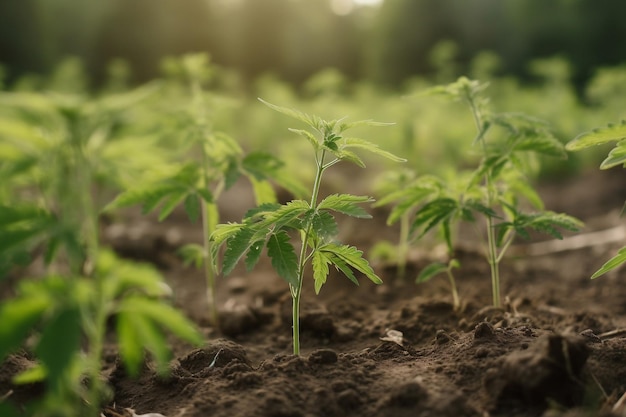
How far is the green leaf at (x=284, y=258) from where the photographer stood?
2.22m

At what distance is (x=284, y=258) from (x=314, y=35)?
23.6 m

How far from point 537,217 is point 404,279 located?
4.90 feet

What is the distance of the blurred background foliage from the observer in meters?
16.5

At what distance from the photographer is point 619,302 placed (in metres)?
3.79

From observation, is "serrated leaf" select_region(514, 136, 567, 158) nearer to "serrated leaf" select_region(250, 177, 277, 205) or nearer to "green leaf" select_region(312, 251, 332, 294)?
"green leaf" select_region(312, 251, 332, 294)

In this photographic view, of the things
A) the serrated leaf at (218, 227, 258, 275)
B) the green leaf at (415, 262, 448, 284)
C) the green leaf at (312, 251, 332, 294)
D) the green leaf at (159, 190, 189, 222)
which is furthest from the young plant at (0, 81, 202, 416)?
the green leaf at (415, 262, 448, 284)

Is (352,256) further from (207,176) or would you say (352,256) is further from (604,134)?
(207,176)

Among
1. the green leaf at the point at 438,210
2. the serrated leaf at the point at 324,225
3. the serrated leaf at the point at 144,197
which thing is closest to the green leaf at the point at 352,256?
the serrated leaf at the point at 324,225

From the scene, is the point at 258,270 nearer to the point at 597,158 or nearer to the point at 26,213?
the point at 26,213

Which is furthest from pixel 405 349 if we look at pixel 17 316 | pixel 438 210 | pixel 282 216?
pixel 17 316

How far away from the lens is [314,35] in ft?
81.2

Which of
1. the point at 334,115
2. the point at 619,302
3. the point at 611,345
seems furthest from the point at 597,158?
the point at 611,345

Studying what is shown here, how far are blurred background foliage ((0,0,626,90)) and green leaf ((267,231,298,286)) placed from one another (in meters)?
13.5

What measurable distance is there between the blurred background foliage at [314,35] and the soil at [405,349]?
1166 cm
